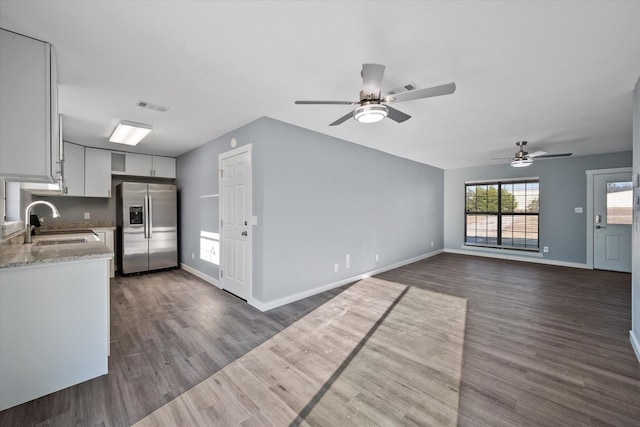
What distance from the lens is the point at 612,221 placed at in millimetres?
5535

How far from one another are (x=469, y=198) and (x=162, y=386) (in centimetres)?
790

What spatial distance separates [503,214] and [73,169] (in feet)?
30.8

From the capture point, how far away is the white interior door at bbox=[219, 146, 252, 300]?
3.66 metres

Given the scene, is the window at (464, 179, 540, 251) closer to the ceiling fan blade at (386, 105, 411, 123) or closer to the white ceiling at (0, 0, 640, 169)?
the white ceiling at (0, 0, 640, 169)

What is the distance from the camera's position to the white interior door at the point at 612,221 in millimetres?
5371

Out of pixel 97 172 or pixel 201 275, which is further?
pixel 97 172

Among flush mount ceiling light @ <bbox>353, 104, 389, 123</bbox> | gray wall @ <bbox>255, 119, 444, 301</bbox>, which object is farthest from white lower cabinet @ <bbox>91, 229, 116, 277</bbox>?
flush mount ceiling light @ <bbox>353, 104, 389, 123</bbox>

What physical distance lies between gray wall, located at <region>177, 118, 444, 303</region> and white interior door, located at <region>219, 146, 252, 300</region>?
16cm

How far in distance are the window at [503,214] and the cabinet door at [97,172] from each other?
8.43 meters

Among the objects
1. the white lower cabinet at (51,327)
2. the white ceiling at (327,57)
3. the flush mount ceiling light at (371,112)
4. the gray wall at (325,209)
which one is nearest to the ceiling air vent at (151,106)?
the white ceiling at (327,57)

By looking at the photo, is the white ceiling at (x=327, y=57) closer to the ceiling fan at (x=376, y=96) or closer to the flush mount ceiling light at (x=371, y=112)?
the ceiling fan at (x=376, y=96)

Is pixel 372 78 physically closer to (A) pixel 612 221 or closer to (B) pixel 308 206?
(B) pixel 308 206

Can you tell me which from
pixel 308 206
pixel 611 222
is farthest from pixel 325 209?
pixel 611 222

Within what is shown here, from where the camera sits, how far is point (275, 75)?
237 cm
